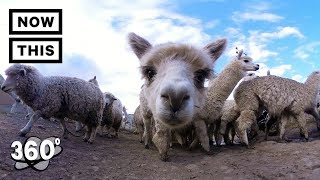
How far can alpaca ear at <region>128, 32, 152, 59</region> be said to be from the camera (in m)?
7.20

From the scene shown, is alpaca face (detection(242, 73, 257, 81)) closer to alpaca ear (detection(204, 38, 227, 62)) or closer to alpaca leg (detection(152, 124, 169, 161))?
alpaca leg (detection(152, 124, 169, 161))

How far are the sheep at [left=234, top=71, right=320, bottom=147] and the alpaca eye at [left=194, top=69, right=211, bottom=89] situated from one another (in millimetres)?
5594

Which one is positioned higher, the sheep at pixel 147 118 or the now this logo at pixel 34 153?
the sheep at pixel 147 118

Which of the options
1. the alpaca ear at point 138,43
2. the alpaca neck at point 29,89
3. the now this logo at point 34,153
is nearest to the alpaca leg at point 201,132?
the now this logo at point 34,153

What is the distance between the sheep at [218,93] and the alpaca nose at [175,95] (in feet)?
18.0

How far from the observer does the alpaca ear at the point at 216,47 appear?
729cm

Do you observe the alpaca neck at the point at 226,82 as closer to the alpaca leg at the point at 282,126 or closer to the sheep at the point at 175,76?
the alpaca leg at the point at 282,126

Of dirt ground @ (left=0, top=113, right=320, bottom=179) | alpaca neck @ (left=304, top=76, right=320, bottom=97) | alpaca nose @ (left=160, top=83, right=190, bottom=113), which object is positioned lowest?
dirt ground @ (left=0, top=113, right=320, bottom=179)

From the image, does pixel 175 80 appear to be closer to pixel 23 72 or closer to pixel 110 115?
pixel 23 72

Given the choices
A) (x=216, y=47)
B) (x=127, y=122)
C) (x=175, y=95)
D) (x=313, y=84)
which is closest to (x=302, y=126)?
(x=313, y=84)

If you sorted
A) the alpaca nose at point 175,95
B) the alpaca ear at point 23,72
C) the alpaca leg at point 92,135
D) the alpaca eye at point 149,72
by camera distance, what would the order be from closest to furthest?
the alpaca nose at point 175,95
the alpaca eye at point 149,72
the alpaca ear at point 23,72
the alpaca leg at point 92,135

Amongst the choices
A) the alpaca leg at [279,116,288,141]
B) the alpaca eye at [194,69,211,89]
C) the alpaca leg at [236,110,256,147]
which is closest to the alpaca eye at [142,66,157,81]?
the alpaca eye at [194,69,211,89]

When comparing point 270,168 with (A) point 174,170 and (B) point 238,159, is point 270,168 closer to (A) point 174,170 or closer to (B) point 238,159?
(B) point 238,159

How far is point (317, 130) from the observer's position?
1336cm
